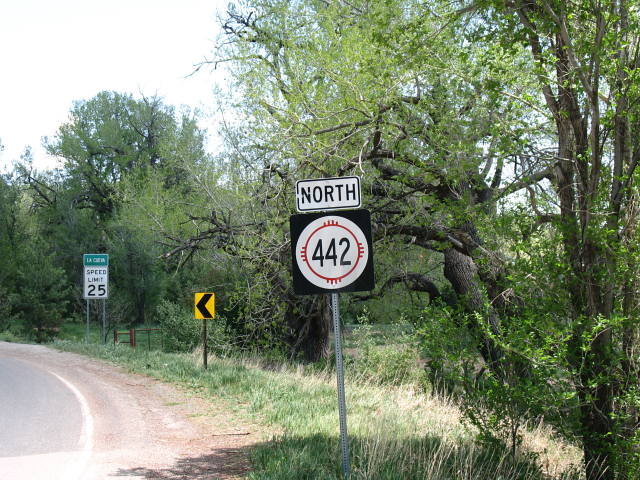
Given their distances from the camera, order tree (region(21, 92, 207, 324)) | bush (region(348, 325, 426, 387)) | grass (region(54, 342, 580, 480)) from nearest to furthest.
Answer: grass (region(54, 342, 580, 480)) → bush (region(348, 325, 426, 387)) → tree (region(21, 92, 207, 324))

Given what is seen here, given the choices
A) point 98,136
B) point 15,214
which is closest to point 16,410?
point 15,214

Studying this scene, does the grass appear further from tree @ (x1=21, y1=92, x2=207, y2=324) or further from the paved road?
tree @ (x1=21, y1=92, x2=207, y2=324)

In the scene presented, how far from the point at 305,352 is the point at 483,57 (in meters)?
14.4

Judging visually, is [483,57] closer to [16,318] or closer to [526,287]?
[526,287]

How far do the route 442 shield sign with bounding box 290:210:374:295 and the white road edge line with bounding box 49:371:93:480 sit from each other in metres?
3.36

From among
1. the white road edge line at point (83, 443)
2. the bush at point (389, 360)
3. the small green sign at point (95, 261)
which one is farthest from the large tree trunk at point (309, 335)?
the white road edge line at point (83, 443)

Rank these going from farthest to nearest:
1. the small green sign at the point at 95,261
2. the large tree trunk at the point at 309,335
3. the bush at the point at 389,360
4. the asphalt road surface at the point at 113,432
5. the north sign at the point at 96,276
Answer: the small green sign at the point at 95,261
the north sign at the point at 96,276
the large tree trunk at the point at 309,335
the bush at the point at 389,360
the asphalt road surface at the point at 113,432

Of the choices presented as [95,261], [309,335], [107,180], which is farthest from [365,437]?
[107,180]

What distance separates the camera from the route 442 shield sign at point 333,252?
6098 millimetres

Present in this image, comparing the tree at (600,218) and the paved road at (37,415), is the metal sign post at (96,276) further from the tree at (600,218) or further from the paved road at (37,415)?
the tree at (600,218)

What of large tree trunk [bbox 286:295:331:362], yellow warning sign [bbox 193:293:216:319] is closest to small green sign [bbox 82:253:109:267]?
large tree trunk [bbox 286:295:331:362]

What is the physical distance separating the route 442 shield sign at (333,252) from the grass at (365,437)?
167cm

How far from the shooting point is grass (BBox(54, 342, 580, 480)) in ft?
21.2

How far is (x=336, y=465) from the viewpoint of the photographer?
6.53 m
